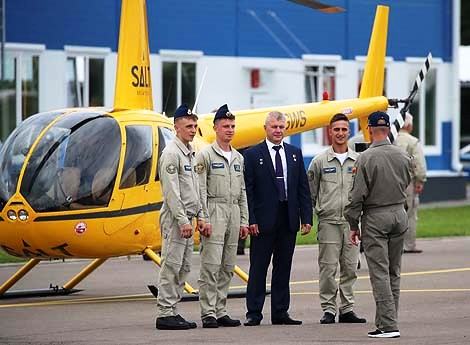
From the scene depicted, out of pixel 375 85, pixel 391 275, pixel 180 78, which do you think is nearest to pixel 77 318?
pixel 391 275

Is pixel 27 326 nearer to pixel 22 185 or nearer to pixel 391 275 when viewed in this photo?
pixel 22 185

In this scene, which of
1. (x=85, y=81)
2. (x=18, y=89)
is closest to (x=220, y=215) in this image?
(x=18, y=89)

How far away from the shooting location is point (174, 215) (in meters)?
12.6

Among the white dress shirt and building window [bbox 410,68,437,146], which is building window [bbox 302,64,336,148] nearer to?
building window [bbox 410,68,437,146]

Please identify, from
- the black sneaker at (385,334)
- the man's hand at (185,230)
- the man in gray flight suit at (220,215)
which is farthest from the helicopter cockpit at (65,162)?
the black sneaker at (385,334)

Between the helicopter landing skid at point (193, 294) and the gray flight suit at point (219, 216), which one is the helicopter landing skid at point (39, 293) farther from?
the gray flight suit at point (219, 216)

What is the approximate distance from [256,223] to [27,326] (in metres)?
2.37

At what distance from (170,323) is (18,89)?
661 inches

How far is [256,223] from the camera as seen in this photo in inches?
509

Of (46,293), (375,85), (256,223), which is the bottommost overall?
(46,293)

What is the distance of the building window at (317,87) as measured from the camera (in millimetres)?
33156

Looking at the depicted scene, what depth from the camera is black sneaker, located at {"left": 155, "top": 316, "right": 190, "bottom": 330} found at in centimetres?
1248

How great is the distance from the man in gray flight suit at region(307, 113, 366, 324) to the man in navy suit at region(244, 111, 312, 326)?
250 mm

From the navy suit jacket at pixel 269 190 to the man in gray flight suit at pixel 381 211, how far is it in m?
1.03
